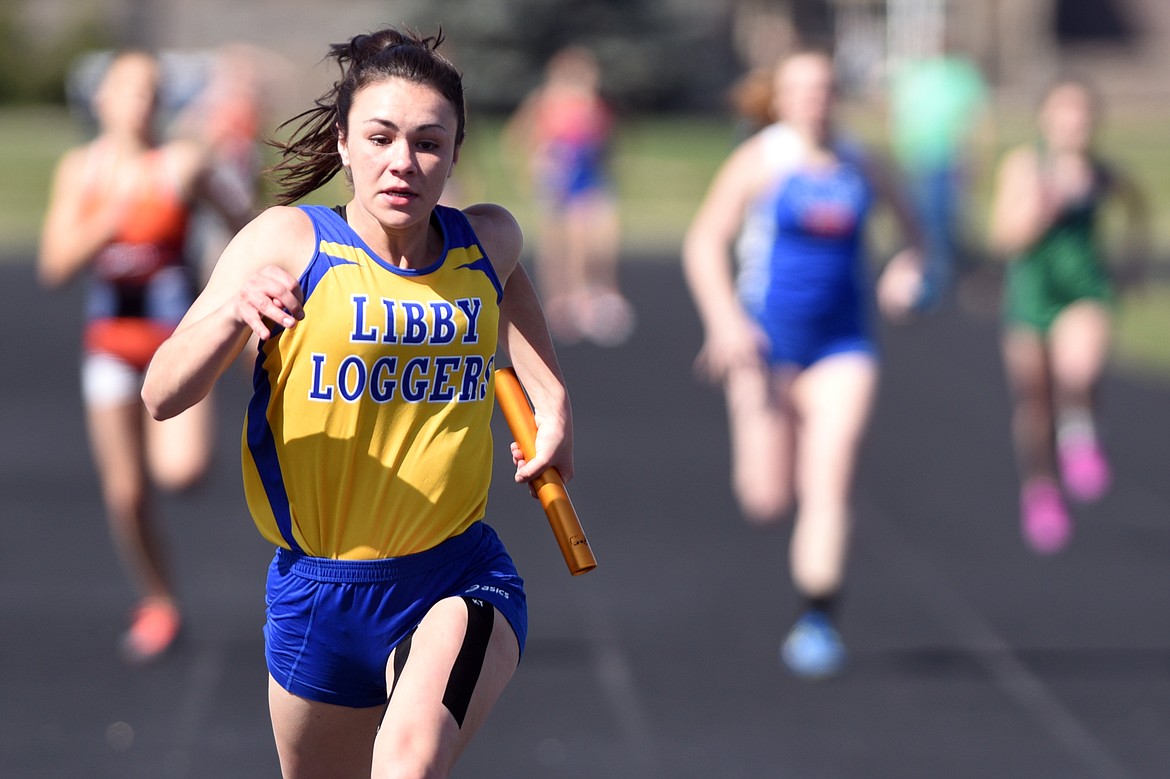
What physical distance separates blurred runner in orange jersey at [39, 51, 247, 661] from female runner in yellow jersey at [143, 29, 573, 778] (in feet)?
10.0

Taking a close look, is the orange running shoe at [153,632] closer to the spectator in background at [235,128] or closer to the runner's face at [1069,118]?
the spectator in background at [235,128]

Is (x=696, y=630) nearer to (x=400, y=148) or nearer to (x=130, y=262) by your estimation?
(x=130, y=262)

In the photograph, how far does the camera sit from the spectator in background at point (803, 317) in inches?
261

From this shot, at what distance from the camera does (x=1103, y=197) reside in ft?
29.3

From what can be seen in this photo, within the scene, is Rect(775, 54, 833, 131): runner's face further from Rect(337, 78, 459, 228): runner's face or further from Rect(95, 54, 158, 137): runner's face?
Rect(337, 78, 459, 228): runner's face

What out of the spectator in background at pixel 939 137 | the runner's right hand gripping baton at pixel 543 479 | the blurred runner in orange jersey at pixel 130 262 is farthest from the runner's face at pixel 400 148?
the spectator in background at pixel 939 137

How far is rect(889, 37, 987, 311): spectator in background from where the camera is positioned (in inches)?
715

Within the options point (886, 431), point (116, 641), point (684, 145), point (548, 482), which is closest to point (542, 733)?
point (116, 641)

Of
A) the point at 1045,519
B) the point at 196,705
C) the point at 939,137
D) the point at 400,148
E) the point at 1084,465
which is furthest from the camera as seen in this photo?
the point at 939,137

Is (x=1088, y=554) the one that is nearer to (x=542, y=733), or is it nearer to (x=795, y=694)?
(x=795, y=694)

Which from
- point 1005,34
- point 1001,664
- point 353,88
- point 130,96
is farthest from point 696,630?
point 1005,34

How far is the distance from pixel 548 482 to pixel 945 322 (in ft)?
44.9

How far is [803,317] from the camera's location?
682cm

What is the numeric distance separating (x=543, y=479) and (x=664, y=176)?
27.6 meters
